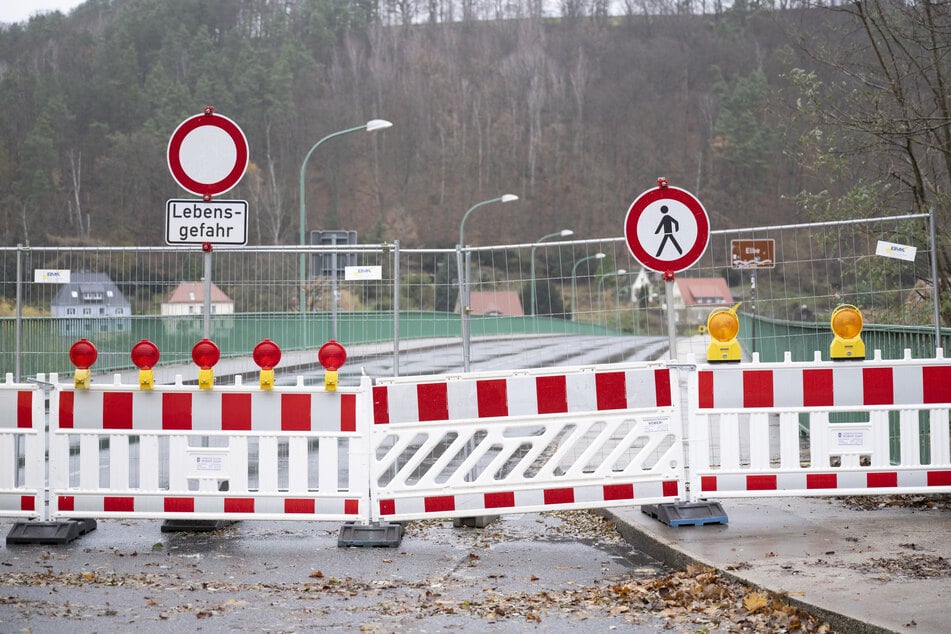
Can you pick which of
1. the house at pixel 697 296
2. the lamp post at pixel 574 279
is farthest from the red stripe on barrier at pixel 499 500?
the house at pixel 697 296

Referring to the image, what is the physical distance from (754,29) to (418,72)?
4317cm

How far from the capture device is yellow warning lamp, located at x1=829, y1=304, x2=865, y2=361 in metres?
8.27

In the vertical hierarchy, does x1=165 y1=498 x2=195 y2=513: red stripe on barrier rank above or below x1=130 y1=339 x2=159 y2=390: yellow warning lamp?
below

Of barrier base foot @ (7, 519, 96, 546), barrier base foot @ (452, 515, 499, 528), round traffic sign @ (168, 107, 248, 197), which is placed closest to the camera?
barrier base foot @ (7, 519, 96, 546)

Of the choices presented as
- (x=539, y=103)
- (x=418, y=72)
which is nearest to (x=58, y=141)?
(x=418, y=72)

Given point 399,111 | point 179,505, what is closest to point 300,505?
point 179,505

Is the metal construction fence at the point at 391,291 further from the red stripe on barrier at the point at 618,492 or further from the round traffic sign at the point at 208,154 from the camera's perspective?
the red stripe on barrier at the point at 618,492

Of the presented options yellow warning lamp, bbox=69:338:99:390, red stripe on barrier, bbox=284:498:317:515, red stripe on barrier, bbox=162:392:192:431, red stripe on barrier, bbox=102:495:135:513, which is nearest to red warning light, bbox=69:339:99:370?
yellow warning lamp, bbox=69:338:99:390

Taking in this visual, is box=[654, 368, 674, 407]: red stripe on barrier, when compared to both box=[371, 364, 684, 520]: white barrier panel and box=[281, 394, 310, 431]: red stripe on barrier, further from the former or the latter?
box=[281, 394, 310, 431]: red stripe on barrier

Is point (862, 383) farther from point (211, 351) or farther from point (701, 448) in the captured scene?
point (211, 351)

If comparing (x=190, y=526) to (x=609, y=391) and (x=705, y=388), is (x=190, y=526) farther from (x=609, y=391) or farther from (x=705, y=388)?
(x=705, y=388)

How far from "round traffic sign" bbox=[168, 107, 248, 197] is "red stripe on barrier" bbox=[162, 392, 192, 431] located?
1.92 m

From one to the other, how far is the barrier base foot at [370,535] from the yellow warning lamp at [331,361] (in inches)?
39.3

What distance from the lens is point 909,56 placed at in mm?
12289
